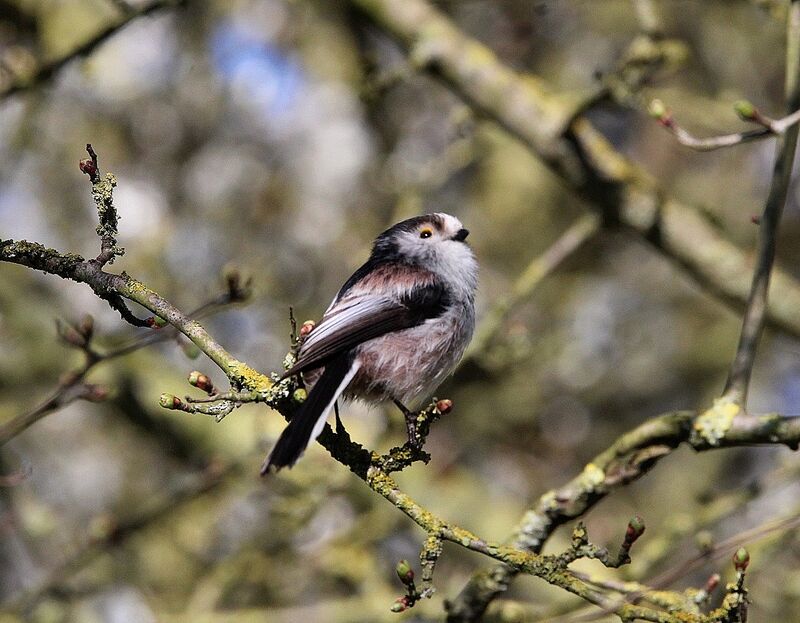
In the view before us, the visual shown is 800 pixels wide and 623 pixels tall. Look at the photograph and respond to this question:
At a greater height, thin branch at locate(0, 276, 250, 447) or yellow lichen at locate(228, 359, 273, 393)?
thin branch at locate(0, 276, 250, 447)

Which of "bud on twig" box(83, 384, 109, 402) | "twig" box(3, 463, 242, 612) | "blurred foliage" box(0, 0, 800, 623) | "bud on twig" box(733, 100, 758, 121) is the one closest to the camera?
"bud on twig" box(733, 100, 758, 121)

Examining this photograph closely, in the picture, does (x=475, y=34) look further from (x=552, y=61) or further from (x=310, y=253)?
(x=310, y=253)

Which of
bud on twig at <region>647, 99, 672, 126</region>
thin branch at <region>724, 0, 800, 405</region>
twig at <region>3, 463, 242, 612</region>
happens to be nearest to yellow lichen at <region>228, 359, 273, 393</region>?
thin branch at <region>724, 0, 800, 405</region>

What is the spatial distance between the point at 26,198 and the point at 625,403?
530 centimetres

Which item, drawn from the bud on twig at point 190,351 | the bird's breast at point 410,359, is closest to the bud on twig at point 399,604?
the bird's breast at point 410,359

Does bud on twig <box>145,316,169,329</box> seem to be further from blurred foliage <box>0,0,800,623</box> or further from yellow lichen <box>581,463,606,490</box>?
blurred foliage <box>0,0,800,623</box>

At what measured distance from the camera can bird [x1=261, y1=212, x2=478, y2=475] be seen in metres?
3.03

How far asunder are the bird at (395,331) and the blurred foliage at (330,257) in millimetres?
1528

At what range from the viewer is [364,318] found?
3.28 meters

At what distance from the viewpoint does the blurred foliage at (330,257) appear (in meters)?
5.57

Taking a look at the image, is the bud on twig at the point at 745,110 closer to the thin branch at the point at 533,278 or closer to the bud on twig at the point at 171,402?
the bud on twig at the point at 171,402

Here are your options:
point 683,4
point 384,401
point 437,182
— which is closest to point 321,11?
point 437,182

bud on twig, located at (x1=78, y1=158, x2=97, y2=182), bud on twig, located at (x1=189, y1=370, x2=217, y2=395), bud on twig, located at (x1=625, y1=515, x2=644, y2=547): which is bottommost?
bud on twig, located at (x1=625, y1=515, x2=644, y2=547)

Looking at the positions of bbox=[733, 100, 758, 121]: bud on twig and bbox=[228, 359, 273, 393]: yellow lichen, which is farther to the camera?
bbox=[733, 100, 758, 121]: bud on twig
